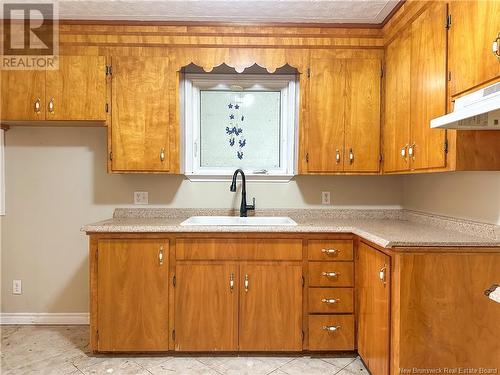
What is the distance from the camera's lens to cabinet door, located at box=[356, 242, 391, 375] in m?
1.71

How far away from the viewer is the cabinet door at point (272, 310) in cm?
213

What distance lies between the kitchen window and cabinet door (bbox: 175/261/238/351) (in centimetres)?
88

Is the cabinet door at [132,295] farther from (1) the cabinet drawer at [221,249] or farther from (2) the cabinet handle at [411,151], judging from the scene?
(2) the cabinet handle at [411,151]

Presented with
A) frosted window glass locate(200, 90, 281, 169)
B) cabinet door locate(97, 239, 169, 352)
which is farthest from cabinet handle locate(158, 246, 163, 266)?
frosted window glass locate(200, 90, 281, 169)

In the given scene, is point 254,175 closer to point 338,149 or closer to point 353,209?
point 338,149

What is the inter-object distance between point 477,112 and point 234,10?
1683mm

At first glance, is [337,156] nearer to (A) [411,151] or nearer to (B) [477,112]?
(A) [411,151]

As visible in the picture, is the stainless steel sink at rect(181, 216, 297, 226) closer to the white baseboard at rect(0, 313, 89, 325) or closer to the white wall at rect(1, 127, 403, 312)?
the white wall at rect(1, 127, 403, 312)

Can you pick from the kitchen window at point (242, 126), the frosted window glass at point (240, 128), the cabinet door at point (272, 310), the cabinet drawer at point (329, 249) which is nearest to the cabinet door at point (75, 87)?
the kitchen window at point (242, 126)

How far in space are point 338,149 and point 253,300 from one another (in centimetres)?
124

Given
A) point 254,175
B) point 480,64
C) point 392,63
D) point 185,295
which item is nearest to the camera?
point 480,64

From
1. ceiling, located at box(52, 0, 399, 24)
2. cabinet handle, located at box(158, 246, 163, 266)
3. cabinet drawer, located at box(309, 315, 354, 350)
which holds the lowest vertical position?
cabinet drawer, located at box(309, 315, 354, 350)

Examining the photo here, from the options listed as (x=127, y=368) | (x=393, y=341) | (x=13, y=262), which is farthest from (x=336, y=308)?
(x=13, y=262)

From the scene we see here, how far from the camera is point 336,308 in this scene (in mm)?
2141
